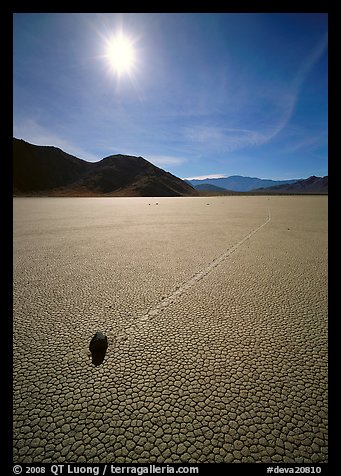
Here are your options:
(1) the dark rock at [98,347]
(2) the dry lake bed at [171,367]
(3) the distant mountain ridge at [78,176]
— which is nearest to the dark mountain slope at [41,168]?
(3) the distant mountain ridge at [78,176]

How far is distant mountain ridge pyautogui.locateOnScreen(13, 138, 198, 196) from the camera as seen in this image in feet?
322

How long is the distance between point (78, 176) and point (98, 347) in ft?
418

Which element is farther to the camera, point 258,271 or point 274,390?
point 258,271

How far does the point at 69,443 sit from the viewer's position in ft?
4.41

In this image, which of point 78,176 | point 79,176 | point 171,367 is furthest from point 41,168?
point 171,367

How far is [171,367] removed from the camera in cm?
192

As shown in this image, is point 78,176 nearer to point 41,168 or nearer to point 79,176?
point 79,176

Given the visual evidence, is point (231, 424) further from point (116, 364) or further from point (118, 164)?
point (118, 164)

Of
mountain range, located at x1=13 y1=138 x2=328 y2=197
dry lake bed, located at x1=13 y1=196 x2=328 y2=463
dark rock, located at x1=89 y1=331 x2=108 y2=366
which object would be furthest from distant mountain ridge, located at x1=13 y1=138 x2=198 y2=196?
dark rock, located at x1=89 y1=331 x2=108 y2=366

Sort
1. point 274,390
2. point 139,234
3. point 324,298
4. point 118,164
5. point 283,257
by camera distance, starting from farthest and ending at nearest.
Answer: point 118,164 → point 139,234 → point 283,257 → point 324,298 → point 274,390

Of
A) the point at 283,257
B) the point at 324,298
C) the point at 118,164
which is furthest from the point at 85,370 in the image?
the point at 118,164

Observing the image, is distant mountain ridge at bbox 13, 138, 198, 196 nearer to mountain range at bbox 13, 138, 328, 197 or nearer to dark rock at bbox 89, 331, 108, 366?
mountain range at bbox 13, 138, 328, 197
